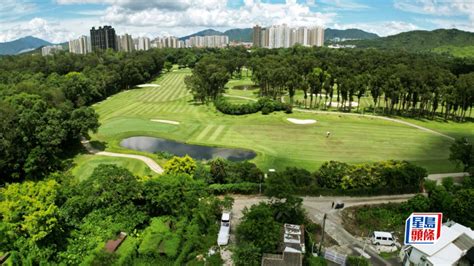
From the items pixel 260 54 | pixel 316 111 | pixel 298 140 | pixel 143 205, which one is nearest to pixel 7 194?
pixel 143 205

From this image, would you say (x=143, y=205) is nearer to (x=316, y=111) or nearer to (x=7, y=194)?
(x=7, y=194)

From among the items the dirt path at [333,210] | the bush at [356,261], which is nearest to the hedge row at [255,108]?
the dirt path at [333,210]

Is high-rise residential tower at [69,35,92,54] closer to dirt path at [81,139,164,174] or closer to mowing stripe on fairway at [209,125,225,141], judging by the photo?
mowing stripe on fairway at [209,125,225,141]

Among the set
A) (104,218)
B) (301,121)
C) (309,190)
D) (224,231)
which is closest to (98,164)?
(104,218)

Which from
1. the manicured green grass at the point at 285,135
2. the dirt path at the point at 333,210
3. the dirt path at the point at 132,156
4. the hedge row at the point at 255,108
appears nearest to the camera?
the dirt path at the point at 333,210

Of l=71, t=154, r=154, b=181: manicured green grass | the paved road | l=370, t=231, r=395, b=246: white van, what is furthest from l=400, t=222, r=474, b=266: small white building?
l=71, t=154, r=154, b=181: manicured green grass

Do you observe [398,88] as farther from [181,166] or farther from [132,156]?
[132,156]

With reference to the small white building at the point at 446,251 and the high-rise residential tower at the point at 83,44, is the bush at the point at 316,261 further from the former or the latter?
the high-rise residential tower at the point at 83,44
